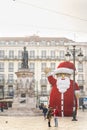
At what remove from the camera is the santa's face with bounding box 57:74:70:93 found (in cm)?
3662

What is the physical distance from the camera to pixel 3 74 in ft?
276

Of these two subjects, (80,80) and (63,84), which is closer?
(63,84)

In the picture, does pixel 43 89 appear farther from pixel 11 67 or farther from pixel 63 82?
pixel 63 82

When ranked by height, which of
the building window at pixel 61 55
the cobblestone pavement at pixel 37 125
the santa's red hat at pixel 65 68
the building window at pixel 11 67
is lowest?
the cobblestone pavement at pixel 37 125

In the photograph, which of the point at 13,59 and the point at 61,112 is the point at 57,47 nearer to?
the point at 13,59

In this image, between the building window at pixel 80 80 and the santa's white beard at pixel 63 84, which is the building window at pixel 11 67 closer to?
the building window at pixel 80 80

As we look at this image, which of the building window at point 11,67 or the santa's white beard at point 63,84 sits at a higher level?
the building window at point 11,67

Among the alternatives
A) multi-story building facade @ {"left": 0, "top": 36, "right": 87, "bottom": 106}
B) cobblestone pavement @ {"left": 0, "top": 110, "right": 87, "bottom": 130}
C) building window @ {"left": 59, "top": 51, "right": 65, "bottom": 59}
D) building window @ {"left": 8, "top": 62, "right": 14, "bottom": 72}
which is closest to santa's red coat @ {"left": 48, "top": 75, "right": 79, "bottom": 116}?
cobblestone pavement @ {"left": 0, "top": 110, "right": 87, "bottom": 130}

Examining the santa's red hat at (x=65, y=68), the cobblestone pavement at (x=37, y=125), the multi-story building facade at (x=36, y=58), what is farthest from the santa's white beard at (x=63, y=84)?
the multi-story building facade at (x=36, y=58)

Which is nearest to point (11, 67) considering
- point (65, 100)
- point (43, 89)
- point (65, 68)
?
point (43, 89)

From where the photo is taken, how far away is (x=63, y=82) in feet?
121

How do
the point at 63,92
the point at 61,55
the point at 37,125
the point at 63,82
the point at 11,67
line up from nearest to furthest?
the point at 37,125, the point at 63,92, the point at 63,82, the point at 61,55, the point at 11,67

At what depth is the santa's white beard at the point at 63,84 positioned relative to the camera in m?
36.6

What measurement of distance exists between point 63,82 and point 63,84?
0.25 metres
